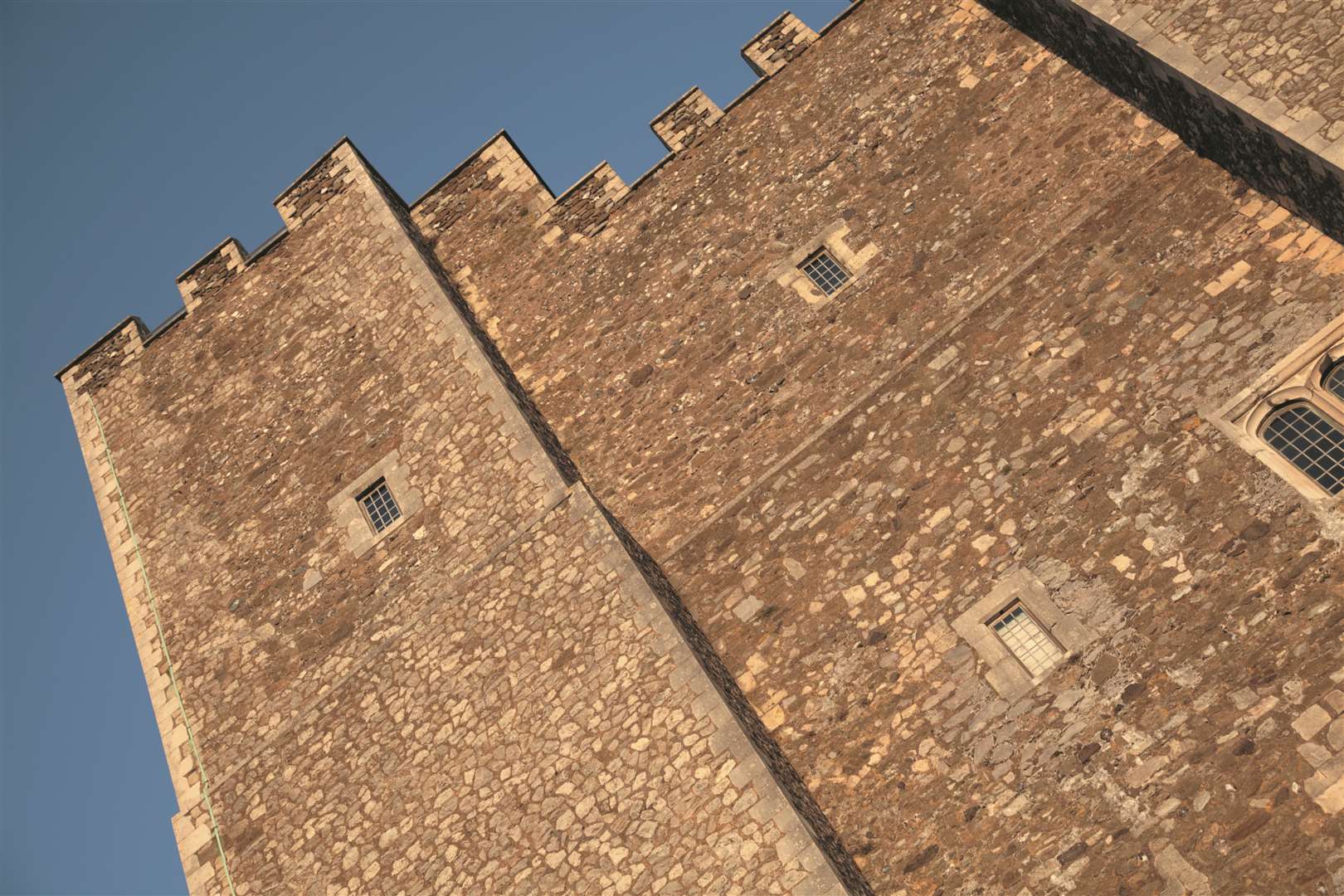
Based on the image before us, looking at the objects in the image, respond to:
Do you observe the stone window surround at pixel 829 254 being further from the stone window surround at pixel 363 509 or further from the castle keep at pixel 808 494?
the stone window surround at pixel 363 509

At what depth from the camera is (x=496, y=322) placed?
16.7m

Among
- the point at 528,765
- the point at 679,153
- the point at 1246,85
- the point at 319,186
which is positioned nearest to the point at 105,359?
the point at 319,186

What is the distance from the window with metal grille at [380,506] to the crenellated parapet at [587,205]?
377 cm

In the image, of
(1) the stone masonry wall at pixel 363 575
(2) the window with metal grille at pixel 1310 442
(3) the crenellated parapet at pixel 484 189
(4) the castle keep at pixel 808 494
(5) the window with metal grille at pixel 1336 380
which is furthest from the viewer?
(3) the crenellated parapet at pixel 484 189

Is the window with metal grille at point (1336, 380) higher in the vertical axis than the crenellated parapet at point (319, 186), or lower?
lower

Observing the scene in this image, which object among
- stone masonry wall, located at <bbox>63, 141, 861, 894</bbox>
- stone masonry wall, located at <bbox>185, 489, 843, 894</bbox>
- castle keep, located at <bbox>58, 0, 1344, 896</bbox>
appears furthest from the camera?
stone masonry wall, located at <bbox>63, 141, 861, 894</bbox>

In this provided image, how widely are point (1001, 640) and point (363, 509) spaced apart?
23.0 ft

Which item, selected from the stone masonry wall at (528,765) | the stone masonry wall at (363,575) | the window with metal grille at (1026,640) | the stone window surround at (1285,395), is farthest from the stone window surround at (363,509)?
the stone window surround at (1285,395)

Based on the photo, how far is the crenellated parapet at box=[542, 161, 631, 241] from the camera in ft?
55.2

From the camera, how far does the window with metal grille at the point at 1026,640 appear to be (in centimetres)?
1186

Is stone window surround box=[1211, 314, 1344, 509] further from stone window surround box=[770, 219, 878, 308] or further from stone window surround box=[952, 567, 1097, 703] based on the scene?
stone window surround box=[770, 219, 878, 308]

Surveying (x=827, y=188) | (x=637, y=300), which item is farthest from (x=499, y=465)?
(x=827, y=188)

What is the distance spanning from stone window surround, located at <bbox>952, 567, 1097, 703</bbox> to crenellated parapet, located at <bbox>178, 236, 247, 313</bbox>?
10.6m

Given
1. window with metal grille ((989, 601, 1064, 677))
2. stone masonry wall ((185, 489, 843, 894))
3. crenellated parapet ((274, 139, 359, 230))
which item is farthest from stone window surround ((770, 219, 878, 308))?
crenellated parapet ((274, 139, 359, 230))
